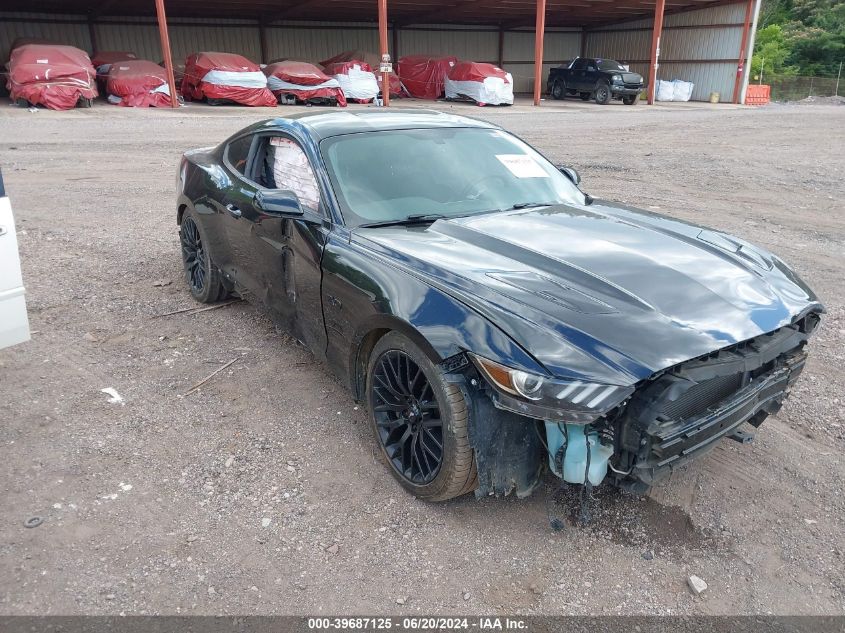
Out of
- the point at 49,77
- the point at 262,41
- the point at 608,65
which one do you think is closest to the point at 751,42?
the point at 608,65

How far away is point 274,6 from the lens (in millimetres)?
27547

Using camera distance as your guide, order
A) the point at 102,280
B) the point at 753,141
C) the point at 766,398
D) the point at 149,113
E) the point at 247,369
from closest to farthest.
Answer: the point at 766,398 < the point at 247,369 < the point at 102,280 < the point at 753,141 < the point at 149,113

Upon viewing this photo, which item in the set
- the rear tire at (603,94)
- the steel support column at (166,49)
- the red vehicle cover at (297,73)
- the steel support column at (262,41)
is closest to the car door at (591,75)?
the rear tire at (603,94)

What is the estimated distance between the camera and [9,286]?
3.25 metres

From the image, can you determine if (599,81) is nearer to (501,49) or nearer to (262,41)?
(501,49)

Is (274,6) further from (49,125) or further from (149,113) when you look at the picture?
(49,125)

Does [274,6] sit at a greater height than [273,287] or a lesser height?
greater

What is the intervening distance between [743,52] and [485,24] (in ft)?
42.8

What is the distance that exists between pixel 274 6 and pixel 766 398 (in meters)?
29.2

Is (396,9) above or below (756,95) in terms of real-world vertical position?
above

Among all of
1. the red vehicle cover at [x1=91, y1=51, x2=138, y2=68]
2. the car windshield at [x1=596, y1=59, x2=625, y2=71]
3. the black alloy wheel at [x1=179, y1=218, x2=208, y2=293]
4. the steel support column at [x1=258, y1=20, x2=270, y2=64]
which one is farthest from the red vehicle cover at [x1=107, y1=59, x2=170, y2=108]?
the car windshield at [x1=596, y1=59, x2=625, y2=71]

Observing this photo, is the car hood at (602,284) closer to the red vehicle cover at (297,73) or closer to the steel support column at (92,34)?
the red vehicle cover at (297,73)

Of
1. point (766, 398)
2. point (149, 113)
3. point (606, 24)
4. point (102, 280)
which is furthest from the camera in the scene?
point (606, 24)

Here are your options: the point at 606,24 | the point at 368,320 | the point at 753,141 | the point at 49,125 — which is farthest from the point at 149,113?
the point at 606,24
